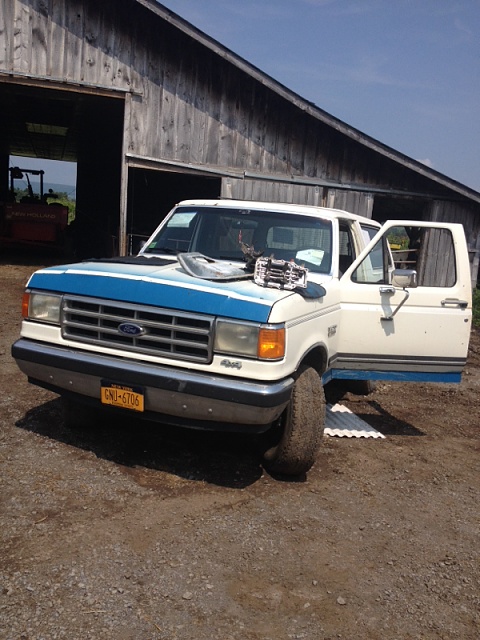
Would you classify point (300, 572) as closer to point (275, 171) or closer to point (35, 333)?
point (35, 333)

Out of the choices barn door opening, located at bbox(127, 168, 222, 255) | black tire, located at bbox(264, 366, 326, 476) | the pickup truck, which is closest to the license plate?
the pickup truck

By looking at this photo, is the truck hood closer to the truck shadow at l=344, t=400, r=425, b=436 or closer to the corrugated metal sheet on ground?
the corrugated metal sheet on ground

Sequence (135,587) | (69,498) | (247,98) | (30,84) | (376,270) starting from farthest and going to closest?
(247,98) < (30,84) < (376,270) < (69,498) < (135,587)

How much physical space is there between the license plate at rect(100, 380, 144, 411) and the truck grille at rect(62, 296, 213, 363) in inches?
9.9

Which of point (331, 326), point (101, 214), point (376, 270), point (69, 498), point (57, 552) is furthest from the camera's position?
point (101, 214)

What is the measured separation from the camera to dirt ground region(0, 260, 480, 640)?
2.65 metres

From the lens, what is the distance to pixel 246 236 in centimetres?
514

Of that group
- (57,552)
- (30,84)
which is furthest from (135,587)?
(30,84)

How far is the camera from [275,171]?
12117 millimetres

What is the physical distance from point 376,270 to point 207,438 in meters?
2.26

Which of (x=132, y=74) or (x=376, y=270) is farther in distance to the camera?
(x=132, y=74)

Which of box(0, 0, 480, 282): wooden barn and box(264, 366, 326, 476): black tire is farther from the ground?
box(0, 0, 480, 282): wooden barn

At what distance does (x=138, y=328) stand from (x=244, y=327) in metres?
0.71

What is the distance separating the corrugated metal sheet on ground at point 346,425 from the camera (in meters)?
5.20
